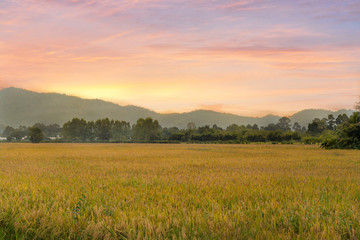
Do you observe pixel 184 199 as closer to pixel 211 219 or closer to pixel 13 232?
pixel 211 219

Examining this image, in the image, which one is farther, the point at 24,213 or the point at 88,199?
the point at 88,199

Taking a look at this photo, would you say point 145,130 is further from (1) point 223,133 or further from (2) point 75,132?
(1) point 223,133

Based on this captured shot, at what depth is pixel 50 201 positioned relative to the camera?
234 inches

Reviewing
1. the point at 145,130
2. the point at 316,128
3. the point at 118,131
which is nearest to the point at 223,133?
the point at 316,128

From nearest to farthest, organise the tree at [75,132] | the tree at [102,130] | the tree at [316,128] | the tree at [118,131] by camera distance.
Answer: the tree at [316,128]
the tree at [75,132]
the tree at [102,130]
the tree at [118,131]

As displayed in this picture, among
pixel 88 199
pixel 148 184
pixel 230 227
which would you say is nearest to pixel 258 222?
pixel 230 227

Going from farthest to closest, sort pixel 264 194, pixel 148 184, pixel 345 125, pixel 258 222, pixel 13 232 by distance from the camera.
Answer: pixel 345 125
pixel 148 184
pixel 264 194
pixel 13 232
pixel 258 222

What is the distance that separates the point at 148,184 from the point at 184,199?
2.60m

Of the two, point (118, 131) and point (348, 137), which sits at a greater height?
point (118, 131)

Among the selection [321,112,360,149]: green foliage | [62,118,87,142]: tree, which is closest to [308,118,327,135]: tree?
[321,112,360,149]: green foliage

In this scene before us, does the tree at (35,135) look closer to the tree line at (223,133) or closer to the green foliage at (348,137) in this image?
the tree line at (223,133)

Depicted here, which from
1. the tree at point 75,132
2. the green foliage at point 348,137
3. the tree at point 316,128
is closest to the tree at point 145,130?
the tree at point 75,132

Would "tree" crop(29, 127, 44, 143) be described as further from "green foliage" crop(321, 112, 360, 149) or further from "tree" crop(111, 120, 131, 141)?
"green foliage" crop(321, 112, 360, 149)

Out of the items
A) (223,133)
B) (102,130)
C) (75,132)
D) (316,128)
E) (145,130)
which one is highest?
(316,128)
